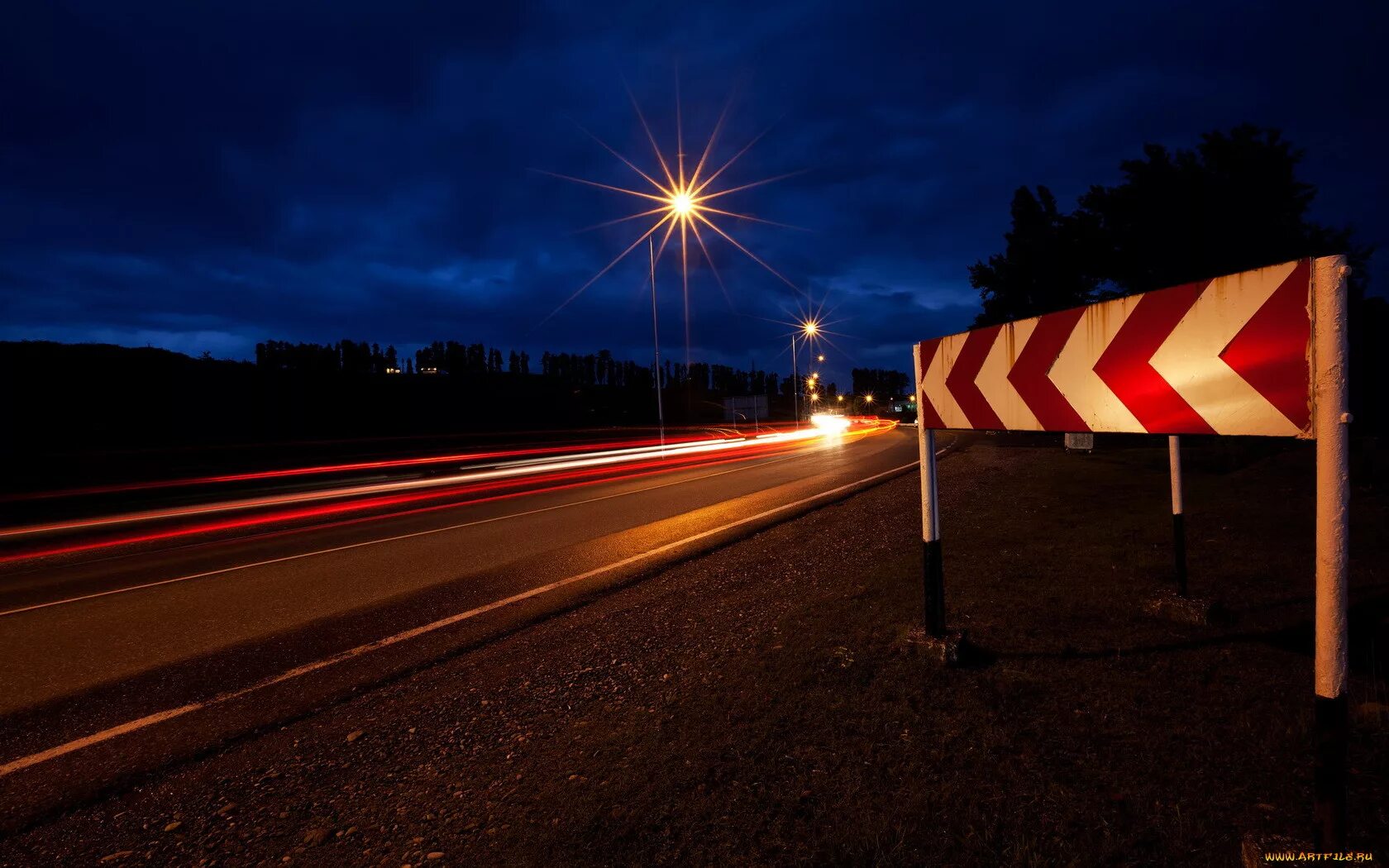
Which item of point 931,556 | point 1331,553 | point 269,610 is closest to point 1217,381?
point 1331,553

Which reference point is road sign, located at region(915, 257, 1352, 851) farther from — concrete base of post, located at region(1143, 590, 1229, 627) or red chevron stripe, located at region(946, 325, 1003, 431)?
concrete base of post, located at region(1143, 590, 1229, 627)

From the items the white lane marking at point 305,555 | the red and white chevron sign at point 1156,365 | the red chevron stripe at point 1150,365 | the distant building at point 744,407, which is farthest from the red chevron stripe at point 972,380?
the distant building at point 744,407

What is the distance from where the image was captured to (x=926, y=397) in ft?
12.3

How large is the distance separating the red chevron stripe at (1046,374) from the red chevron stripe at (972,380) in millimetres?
227

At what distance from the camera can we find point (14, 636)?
564 centimetres

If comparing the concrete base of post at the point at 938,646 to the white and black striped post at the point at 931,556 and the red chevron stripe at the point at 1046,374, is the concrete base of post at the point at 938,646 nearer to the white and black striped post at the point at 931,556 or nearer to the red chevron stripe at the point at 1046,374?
the white and black striped post at the point at 931,556

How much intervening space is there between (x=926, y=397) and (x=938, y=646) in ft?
5.06

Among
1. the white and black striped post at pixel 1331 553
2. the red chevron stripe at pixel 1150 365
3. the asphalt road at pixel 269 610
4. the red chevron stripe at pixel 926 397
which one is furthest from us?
the asphalt road at pixel 269 610

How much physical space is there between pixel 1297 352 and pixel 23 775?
249 inches

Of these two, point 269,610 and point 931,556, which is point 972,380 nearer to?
point 931,556

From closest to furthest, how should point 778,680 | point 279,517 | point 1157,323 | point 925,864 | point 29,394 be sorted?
point 925,864, point 1157,323, point 778,680, point 279,517, point 29,394

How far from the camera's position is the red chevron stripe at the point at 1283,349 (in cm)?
191

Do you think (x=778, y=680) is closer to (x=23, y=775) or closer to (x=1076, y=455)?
(x=23, y=775)

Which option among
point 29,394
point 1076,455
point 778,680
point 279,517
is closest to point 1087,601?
point 778,680
